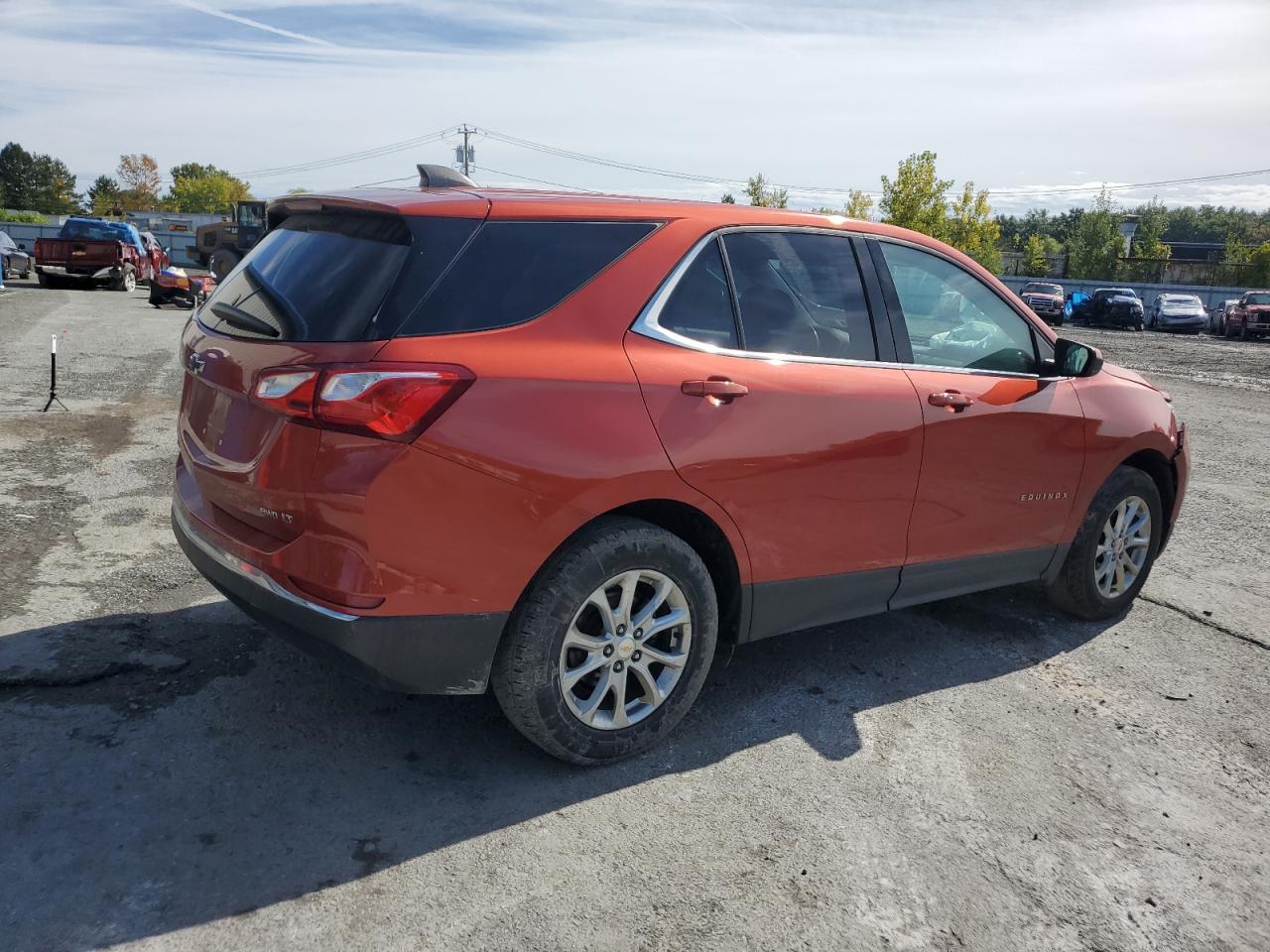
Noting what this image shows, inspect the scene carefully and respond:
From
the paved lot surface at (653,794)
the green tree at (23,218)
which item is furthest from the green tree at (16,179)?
the paved lot surface at (653,794)

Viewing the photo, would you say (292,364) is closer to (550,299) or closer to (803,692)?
(550,299)

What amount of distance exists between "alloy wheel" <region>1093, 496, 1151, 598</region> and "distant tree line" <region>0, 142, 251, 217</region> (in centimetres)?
11586

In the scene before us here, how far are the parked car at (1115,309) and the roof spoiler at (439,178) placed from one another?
4255cm

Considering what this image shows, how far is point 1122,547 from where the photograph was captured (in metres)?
5.02

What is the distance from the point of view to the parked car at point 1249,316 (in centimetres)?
3509

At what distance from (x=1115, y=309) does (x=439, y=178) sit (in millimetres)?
42947

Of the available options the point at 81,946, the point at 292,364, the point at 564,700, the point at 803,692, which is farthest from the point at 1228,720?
the point at 81,946

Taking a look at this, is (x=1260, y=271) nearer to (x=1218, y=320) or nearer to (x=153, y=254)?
(x=1218, y=320)

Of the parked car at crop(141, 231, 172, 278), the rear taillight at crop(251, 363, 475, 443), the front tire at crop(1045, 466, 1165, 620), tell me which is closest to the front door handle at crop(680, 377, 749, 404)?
the rear taillight at crop(251, 363, 475, 443)

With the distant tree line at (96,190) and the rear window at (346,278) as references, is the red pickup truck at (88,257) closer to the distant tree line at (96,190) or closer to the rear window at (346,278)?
the rear window at (346,278)

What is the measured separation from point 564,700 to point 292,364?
51.8 inches

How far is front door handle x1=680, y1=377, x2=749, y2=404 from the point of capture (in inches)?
131

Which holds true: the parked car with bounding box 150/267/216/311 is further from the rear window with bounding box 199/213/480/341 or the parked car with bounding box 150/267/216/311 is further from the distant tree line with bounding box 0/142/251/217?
the distant tree line with bounding box 0/142/251/217

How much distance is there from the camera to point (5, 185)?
378 ft
